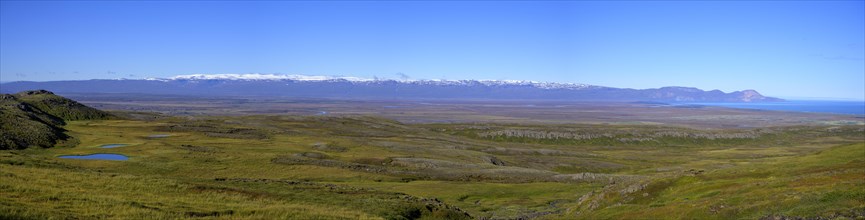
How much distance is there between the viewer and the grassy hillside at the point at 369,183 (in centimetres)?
3309

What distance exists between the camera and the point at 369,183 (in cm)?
7819

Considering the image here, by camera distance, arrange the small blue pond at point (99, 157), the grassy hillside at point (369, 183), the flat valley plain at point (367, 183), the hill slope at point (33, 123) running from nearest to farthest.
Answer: the flat valley plain at point (367, 183) < the grassy hillside at point (369, 183) < the small blue pond at point (99, 157) < the hill slope at point (33, 123)

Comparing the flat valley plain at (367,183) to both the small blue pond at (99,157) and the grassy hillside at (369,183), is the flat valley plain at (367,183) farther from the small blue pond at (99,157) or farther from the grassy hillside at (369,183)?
the small blue pond at (99,157)

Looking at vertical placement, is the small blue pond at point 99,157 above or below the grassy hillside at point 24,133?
below

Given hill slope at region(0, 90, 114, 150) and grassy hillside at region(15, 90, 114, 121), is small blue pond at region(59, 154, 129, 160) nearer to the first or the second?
hill slope at region(0, 90, 114, 150)

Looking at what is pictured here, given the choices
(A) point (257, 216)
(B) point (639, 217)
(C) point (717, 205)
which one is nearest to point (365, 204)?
(A) point (257, 216)

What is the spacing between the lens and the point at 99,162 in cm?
7744

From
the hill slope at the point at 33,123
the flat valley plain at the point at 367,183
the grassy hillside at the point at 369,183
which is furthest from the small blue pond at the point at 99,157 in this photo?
the hill slope at the point at 33,123

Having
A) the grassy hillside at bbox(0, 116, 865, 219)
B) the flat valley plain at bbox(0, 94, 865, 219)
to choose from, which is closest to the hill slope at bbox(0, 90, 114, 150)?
→ the flat valley plain at bbox(0, 94, 865, 219)

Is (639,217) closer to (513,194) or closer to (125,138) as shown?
(513,194)

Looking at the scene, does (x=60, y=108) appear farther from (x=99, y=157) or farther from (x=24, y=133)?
(x=99, y=157)

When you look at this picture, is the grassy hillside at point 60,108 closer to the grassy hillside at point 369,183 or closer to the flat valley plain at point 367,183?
the grassy hillside at point 369,183

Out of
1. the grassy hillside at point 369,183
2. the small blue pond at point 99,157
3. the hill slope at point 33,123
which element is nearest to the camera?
the grassy hillside at point 369,183

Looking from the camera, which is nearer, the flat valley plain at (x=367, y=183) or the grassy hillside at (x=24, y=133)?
the flat valley plain at (x=367, y=183)
